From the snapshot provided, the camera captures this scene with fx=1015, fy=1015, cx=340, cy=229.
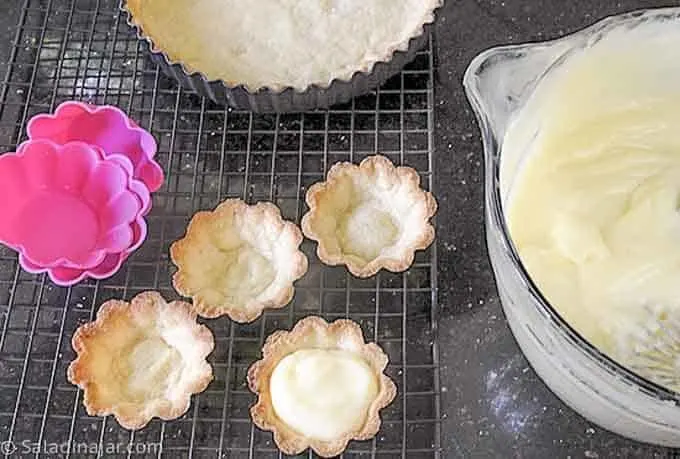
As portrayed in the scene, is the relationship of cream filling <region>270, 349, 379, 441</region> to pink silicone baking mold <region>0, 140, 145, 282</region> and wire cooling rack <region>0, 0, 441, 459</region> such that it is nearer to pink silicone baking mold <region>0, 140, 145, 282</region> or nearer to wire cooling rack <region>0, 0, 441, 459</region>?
wire cooling rack <region>0, 0, 441, 459</region>

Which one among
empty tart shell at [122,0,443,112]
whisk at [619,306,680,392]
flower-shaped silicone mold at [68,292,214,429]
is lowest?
flower-shaped silicone mold at [68,292,214,429]

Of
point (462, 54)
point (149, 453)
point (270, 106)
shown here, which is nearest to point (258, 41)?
point (270, 106)

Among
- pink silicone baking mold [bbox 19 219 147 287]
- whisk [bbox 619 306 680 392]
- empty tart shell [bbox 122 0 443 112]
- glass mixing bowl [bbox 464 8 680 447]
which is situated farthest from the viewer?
empty tart shell [bbox 122 0 443 112]

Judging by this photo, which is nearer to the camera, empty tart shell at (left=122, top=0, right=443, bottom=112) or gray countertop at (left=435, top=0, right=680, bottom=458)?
gray countertop at (left=435, top=0, right=680, bottom=458)

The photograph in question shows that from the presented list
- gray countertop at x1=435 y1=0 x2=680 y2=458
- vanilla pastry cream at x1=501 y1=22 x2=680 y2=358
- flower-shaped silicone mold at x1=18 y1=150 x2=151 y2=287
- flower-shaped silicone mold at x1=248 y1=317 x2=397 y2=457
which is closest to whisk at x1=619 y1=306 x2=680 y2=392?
vanilla pastry cream at x1=501 y1=22 x2=680 y2=358

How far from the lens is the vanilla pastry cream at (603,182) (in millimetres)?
992

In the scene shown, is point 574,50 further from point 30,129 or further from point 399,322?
point 30,129

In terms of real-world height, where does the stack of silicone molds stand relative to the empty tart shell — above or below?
below

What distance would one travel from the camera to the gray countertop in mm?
1052

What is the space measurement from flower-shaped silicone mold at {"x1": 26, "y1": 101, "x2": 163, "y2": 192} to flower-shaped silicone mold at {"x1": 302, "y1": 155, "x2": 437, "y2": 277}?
0.63 feet

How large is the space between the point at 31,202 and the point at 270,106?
297mm

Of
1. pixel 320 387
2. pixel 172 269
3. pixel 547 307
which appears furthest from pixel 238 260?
pixel 547 307

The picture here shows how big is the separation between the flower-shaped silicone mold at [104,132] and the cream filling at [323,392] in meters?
0.29

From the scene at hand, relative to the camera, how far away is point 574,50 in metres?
1.03
